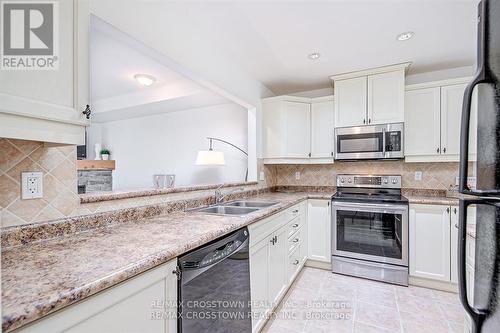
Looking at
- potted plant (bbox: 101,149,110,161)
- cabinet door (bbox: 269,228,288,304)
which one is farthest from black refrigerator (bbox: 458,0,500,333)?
potted plant (bbox: 101,149,110,161)

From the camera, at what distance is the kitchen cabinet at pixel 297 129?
3.16 meters

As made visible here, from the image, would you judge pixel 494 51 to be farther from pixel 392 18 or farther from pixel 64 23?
pixel 392 18

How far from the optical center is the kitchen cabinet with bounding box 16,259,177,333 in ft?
2.08

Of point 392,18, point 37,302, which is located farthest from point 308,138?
point 37,302

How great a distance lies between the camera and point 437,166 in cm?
280

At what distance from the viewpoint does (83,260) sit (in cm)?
84

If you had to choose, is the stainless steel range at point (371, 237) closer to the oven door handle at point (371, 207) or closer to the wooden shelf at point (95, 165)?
the oven door handle at point (371, 207)

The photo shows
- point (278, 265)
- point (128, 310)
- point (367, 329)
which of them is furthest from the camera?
point (278, 265)

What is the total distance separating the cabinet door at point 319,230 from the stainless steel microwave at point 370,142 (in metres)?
0.69

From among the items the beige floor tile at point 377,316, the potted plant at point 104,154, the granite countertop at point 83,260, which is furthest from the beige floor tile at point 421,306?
the potted plant at point 104,154

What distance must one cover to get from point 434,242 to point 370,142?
1231 millimetres

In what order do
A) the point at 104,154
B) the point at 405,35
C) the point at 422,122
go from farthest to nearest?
the point at 104,154 < the point at 422,122 < the point at 405,35

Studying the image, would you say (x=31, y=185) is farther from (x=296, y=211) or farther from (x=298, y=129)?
(x=298, y=129)

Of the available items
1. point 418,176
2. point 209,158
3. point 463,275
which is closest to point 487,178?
point 463,275
